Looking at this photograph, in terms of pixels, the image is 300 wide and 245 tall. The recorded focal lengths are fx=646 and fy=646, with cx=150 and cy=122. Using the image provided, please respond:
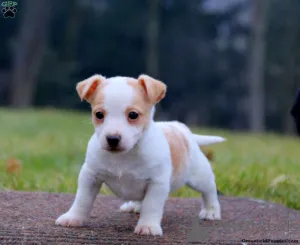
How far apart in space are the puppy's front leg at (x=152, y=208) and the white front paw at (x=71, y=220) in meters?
0.27

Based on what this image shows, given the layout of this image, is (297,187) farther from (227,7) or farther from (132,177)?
(227,7)

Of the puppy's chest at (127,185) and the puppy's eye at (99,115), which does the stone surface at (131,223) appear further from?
the puppy's eye at (99,115)

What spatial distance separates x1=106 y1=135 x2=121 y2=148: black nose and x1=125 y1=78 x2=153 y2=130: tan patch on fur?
0.12m

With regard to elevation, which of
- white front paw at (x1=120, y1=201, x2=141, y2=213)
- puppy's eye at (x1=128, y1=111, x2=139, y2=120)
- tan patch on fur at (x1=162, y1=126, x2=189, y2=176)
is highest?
puppy's eye at (x1=128, y1=111, x2=139, y2=120)

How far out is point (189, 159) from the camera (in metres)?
3.23

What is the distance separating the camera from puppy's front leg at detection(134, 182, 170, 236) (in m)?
2.80

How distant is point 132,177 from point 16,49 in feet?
68.1

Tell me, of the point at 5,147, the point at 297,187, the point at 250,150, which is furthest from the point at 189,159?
the point at 250,150

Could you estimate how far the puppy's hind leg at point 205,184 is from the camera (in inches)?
129

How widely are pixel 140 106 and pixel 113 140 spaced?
21cm

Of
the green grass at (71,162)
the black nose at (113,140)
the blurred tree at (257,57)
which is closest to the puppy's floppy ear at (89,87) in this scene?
the black nose at (113,140)

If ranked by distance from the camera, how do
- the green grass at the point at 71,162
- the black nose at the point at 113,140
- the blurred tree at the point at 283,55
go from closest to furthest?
1. the black nose at the point at 113,140
2. the green grass at the point at 71,162
3. the blurred tree at the point at 283,55

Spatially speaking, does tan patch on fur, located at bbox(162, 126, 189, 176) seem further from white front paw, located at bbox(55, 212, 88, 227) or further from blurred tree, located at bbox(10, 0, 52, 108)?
blurred tree, located at bbox(10, 0, 52, 108)

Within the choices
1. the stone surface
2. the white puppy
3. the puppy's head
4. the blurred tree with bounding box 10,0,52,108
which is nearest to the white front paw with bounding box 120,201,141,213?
the stone surface
